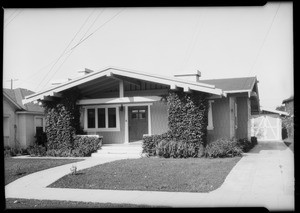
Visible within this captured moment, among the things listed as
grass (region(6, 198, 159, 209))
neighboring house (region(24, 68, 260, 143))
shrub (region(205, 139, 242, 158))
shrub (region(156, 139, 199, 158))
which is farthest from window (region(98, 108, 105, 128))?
grass (region(6, 198, 159, 209))

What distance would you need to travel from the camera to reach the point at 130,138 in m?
17.6

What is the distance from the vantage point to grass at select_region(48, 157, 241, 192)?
8.81m

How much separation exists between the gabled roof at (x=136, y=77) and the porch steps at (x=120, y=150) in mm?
3292

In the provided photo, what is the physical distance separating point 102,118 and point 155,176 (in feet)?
28.6

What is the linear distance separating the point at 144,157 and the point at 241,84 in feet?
25.6

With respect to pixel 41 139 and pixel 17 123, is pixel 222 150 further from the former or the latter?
pixel 17 123

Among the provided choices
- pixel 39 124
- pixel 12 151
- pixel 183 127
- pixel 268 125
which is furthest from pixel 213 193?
pixel 268 125

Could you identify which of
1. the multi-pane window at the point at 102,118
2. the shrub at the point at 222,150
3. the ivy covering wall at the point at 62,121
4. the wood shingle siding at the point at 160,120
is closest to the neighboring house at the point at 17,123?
the ivy covering wall at the point at 62,121

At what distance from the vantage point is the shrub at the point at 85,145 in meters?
16.0

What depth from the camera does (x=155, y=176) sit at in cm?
990

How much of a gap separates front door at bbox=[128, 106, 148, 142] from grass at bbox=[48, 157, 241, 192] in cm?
528

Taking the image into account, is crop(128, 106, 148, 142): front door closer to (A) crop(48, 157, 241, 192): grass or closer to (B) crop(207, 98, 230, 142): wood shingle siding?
(B) crop(207, 98, 230, 142): wood shingle siding
